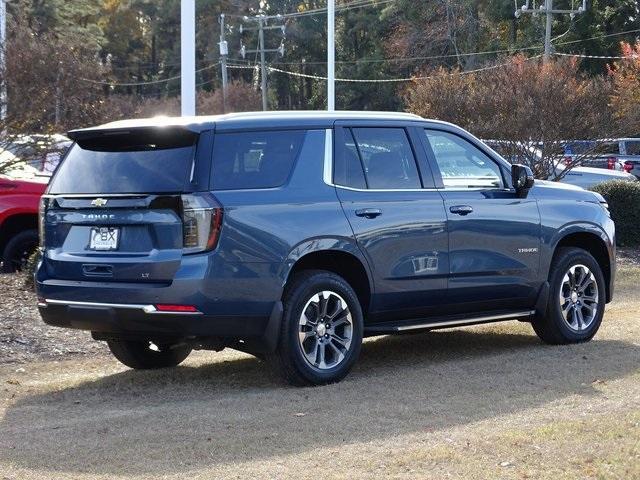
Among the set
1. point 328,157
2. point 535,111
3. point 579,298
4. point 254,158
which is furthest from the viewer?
point 535,111

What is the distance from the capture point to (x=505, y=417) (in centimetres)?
758

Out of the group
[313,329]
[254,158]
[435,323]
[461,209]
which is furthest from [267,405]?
[461,209]

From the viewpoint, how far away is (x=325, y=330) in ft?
28.5

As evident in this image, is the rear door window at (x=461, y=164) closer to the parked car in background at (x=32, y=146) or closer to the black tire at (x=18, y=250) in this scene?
the parked car in background at (x=32, y=146)

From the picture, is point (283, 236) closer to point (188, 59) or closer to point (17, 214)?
point (17, 214)

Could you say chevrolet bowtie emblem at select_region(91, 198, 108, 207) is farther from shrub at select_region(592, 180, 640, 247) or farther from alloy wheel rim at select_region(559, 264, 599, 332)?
shrub at select_region(592, 180, 640, 247)

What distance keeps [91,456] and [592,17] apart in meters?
51.0

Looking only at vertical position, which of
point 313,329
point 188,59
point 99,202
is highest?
point 188,59

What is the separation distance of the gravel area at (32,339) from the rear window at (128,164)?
7.28ft

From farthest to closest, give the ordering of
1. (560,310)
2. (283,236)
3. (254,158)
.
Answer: (560,310), (254,158), (283,236)

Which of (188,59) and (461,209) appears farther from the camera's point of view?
(188,59)

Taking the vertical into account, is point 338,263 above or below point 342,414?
above

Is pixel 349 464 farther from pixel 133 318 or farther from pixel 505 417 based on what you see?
pixel 133 318

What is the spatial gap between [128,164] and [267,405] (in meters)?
1.84
